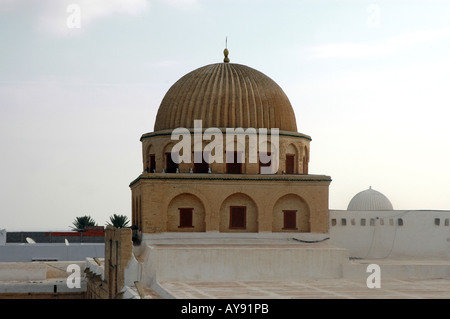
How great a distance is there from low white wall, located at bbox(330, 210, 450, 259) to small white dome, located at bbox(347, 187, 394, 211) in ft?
23.5

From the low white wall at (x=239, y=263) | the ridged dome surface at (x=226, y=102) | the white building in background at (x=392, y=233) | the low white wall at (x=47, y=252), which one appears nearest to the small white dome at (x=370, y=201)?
the white building in background at (x=392, y=233)


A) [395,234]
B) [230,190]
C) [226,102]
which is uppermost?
[226,102]

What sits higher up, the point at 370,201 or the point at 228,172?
the point at 228,172

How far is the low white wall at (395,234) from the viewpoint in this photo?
1587 inches

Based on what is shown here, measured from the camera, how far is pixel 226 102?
38.8 meters

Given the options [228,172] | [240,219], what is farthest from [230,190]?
[240,219]

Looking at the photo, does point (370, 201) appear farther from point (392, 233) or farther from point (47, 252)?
point (47, 252)

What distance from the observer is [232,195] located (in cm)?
3784

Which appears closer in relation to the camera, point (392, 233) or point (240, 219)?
point (240, 219)

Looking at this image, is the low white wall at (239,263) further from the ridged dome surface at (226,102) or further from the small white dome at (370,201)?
the small white dome at (370,201)

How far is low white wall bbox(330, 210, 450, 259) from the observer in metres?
40.3

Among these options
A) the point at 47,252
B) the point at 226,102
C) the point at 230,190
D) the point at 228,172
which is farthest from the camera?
the point at 47,252

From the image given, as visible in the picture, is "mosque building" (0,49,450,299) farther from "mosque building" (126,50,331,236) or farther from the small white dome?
the small white dome

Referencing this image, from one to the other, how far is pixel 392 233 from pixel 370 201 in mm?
8187
